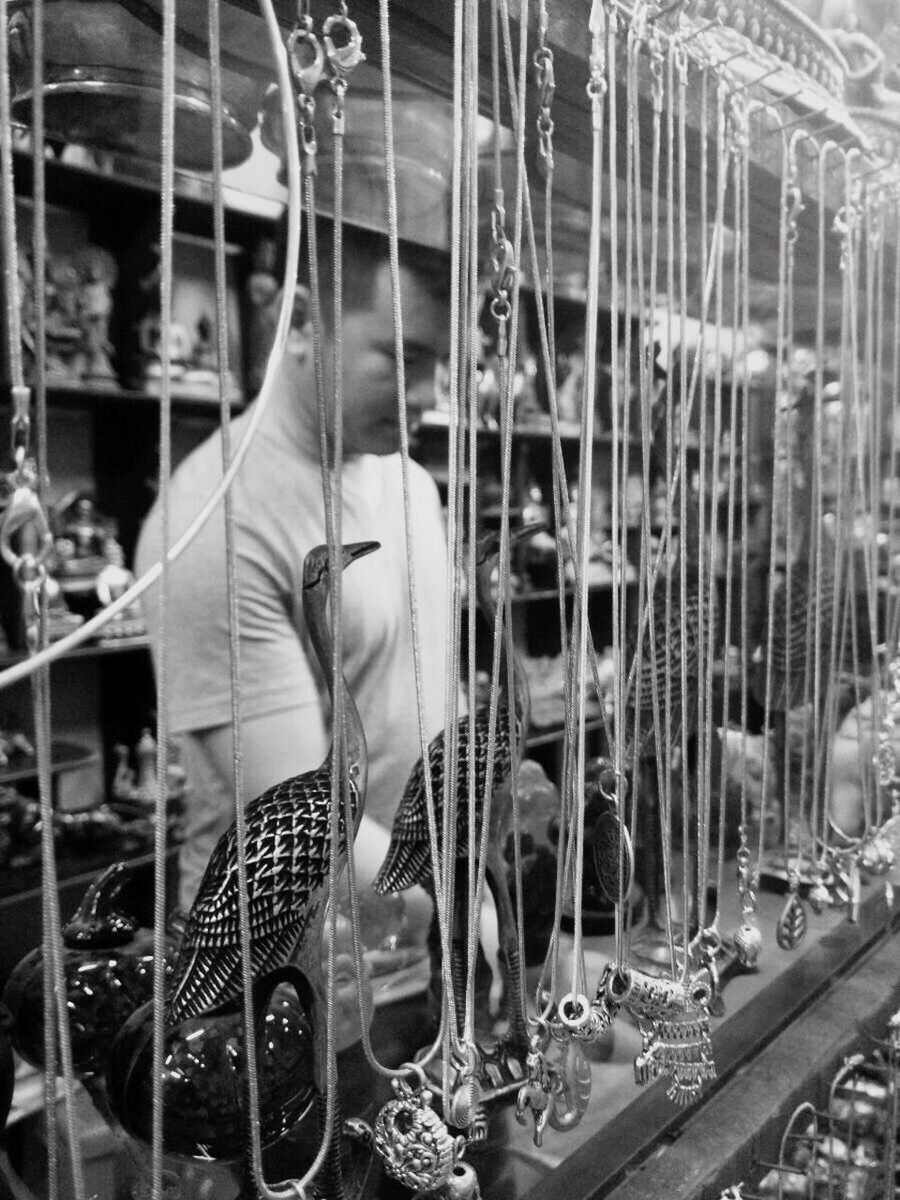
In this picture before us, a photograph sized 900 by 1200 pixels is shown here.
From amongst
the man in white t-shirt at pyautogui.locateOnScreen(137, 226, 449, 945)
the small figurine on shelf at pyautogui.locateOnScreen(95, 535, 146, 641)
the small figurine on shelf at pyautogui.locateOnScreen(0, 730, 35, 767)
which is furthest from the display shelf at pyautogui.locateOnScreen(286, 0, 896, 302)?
the small figurine on shelf at pyautogui.locateOnScreen(0, 730, 35, 767)

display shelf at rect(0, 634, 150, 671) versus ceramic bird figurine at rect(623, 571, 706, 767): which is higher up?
ceramic bird figurine at rect(623, 571, 706, 767)

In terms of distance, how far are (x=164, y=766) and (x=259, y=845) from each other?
3.8 inches

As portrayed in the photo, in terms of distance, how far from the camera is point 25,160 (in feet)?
3.86

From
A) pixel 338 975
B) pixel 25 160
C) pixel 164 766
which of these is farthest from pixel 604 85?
pixel 25 160

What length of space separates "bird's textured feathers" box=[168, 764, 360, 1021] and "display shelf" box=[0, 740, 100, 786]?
35.4 inches

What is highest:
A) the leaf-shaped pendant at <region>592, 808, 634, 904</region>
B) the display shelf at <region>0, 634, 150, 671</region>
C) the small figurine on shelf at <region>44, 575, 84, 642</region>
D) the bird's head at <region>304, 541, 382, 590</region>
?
the bird's head at <region>304, 541, 382, 590</region>

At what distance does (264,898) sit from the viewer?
17.0 inches

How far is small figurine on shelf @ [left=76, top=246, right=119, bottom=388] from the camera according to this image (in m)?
1.40

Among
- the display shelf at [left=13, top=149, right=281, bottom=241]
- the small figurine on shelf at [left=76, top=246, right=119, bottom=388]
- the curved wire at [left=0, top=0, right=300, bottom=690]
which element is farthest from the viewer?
the small figurine on shelf at [left=76, top=246, right=119, bottom=388]

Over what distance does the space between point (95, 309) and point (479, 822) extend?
1125 mm

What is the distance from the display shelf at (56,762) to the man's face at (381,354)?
72 centimetres

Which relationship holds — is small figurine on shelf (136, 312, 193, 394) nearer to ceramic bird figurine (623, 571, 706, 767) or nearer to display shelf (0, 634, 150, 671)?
display shelf (0, 634, 150, 671)

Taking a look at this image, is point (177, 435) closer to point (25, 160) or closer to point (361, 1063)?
point (25, 160)

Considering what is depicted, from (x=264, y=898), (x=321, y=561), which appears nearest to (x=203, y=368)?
(x=321, y=561)
